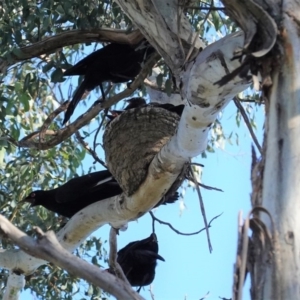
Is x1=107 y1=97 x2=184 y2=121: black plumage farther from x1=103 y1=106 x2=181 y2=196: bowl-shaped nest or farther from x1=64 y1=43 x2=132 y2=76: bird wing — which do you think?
x1=64 y1=43 x2=132 y2=76: bird wing

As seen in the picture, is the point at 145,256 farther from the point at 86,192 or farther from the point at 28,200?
the point at 28,200

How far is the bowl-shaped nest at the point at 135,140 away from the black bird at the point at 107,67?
439 mm

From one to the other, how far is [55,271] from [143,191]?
2348mm

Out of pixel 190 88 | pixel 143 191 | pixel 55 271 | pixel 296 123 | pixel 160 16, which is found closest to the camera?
pixel 296 123

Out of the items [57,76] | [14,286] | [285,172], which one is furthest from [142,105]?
[285,172]

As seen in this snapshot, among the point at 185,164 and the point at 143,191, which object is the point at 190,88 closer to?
the point at 185,164

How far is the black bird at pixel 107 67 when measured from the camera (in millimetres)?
5410

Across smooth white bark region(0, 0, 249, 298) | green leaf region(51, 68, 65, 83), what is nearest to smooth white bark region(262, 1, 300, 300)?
smooth white bark region(0, 0, 249, 298)

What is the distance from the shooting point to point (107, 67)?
5602 mm

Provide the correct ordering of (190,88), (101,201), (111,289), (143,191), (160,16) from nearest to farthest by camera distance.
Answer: (111,289) → (190,88) → (160,16) → (143,191) → (101,201)

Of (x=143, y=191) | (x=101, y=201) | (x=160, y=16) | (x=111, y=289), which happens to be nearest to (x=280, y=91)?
(x=111, y=289)

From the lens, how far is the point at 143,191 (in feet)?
14.2

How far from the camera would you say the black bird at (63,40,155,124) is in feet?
17.7

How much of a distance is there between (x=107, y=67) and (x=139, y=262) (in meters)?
1.28
